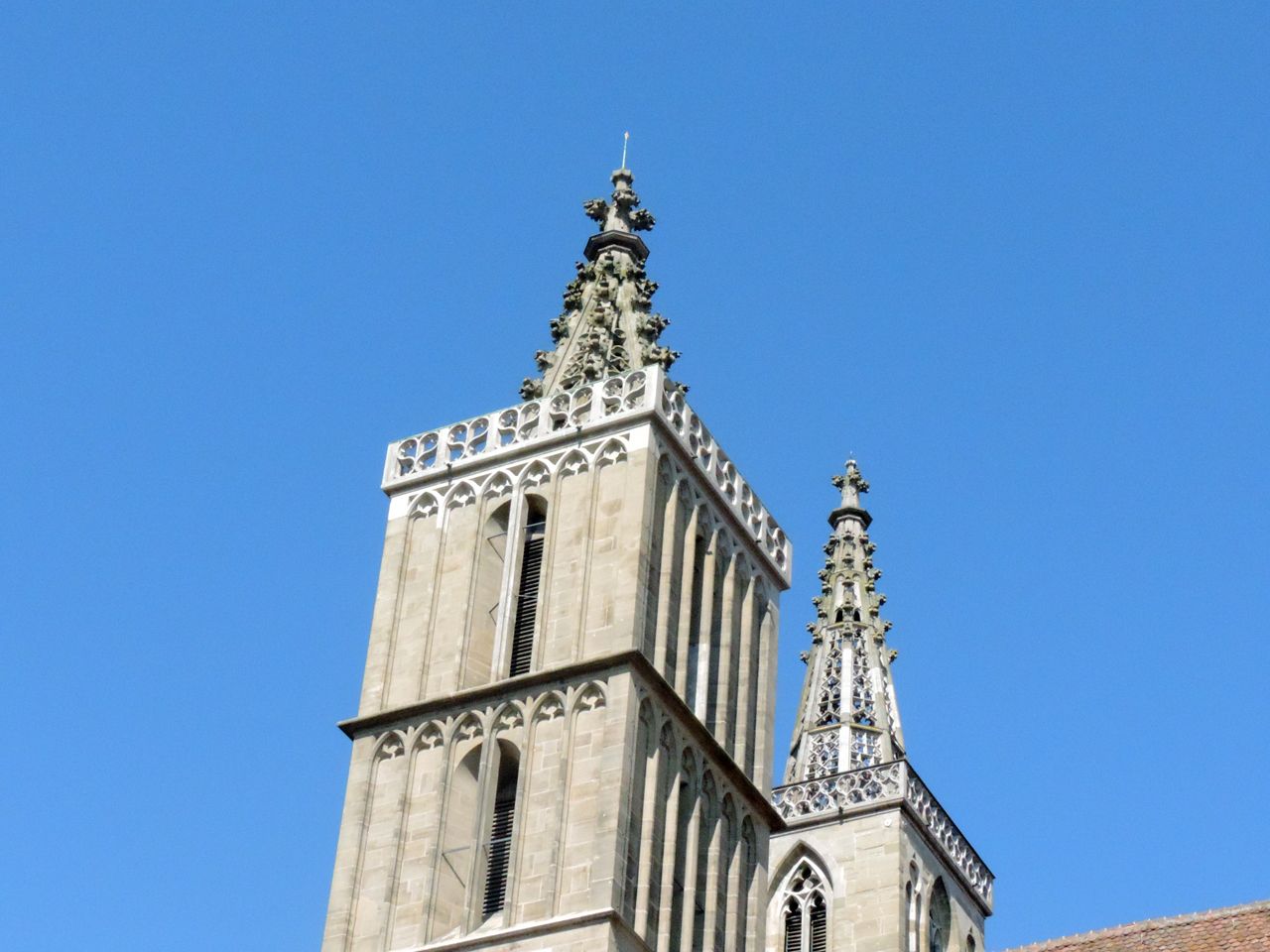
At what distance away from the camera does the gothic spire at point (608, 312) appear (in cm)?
3562

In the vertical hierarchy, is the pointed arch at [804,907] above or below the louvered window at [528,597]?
above

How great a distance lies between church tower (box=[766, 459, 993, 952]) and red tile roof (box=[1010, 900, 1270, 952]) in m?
Result: 6.97

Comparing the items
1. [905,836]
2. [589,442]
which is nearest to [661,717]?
[589,442]

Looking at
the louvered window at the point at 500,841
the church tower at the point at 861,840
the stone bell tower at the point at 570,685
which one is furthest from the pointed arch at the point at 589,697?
the church tower at the point at 861,840

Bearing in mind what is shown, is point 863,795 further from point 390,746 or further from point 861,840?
point 390,746

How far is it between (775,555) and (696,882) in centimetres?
543

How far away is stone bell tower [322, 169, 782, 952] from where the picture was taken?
100ft

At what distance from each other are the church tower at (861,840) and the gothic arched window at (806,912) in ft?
0.04

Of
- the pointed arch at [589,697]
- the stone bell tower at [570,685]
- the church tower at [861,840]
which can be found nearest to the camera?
the stone bell tower at [570,685]

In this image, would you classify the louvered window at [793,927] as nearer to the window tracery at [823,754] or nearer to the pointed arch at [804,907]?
the pointed arch at [804,907]

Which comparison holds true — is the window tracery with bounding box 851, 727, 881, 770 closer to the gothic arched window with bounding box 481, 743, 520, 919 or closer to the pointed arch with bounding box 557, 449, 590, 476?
the pointed arch with bounding box 557, 449, 590, 476

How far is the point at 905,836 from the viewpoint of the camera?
4075cm

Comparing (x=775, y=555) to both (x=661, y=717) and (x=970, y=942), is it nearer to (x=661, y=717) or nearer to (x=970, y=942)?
(x=661, y=717)

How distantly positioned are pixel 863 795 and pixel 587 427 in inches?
376
